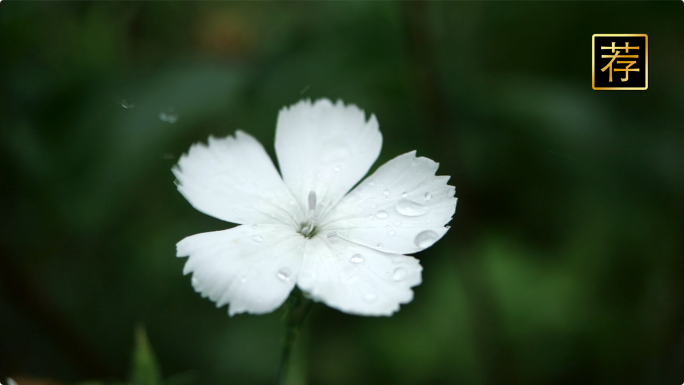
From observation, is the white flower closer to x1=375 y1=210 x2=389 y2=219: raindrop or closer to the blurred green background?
x1=375 y1=210 x2=389 y2=219: raindrop

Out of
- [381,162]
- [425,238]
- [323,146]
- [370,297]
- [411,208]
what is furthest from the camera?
[381,162]

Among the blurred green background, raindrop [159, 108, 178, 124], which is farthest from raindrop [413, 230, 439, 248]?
raindrop [159, 108, 178, 124]

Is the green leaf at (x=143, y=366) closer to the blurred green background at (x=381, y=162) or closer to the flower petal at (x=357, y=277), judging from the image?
the flower petal at (x=357, y=277)

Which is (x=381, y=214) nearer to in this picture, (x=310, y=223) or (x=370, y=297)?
(x=310, y=223)

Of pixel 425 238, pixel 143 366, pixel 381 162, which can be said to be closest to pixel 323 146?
pixel 425 238

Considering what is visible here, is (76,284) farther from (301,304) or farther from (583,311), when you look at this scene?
(583,311)

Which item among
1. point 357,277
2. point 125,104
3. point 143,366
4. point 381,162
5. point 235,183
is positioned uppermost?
point 125,104
